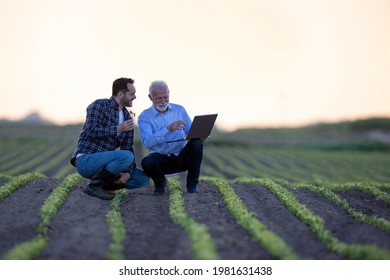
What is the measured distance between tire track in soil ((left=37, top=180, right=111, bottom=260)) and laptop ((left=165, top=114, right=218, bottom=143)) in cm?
189

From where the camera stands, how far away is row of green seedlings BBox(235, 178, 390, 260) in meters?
6.23

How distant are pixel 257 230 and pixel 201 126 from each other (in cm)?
293

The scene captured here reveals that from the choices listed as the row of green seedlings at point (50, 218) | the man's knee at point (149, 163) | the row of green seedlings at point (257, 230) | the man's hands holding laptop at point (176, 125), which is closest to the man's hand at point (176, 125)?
the man's hands holding laptop at point (176, 125)

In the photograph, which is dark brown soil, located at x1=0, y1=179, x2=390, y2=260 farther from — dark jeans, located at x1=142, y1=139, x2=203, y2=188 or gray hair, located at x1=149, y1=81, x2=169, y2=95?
gray hair, located at x1=149, y1=81, x2=169, y2=95

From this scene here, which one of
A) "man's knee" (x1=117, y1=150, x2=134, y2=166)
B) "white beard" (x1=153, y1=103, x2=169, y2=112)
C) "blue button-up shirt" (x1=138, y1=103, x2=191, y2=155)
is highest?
"white beard" (x1=153, y1=103, x2=169, y2=112)

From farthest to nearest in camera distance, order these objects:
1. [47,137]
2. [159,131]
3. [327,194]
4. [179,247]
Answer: [47,137] < [327,194] < [159,131] < [179,247]

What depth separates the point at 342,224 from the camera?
830 cm

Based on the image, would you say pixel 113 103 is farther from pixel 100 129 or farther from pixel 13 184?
pixel 13 184

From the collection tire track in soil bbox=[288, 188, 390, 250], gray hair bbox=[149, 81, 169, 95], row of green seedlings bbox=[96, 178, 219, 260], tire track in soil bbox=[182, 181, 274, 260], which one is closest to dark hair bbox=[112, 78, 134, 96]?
gray hair bbox=[149, 81, 169, 95]

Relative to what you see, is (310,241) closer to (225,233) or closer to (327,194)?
(225,233)
